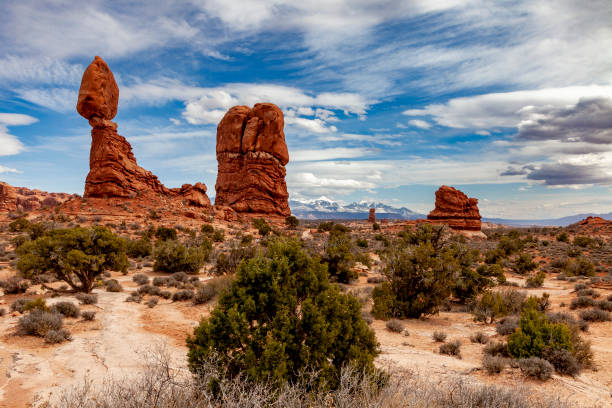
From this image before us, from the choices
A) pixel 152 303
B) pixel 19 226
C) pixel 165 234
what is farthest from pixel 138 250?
pixel 19 226

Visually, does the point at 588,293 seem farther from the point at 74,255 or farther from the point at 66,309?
the point at 74,255

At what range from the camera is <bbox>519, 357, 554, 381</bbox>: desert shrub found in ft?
19.5

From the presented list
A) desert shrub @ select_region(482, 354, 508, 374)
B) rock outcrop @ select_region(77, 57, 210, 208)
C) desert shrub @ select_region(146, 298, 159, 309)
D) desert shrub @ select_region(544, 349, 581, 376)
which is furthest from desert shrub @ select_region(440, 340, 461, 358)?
rock outcrop @ select_region(77, 57, 210, 208)

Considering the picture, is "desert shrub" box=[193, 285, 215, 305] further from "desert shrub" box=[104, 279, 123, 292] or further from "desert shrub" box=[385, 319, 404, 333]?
"desert shrub" box=[385, 319, 404, 333]

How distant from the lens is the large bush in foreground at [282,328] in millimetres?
3945

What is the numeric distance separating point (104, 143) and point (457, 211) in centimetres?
5153

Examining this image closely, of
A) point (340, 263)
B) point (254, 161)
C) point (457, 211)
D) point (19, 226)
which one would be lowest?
point (340, 263)

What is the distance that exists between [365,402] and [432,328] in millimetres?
7878

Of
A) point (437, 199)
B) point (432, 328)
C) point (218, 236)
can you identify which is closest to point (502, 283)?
Answer: point (432, 328)

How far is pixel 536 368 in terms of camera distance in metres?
6.02

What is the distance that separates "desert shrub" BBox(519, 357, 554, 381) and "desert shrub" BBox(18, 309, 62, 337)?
1066 centimetres

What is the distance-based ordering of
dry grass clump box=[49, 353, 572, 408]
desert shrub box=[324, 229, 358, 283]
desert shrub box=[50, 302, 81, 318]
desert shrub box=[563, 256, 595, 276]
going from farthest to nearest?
desert shrub box=[563, 256, 595, 276] < desert shrub box=[324, 229, 358, 283] < desert shrub box=[50, 302, 81, 318] < dry grass clump box=[49, 353, 572, 408]

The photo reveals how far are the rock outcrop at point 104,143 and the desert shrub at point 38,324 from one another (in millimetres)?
32659

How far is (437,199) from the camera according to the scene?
5469 centimetres
